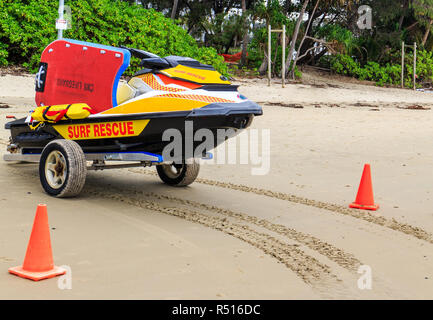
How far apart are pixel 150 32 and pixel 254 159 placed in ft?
45.4

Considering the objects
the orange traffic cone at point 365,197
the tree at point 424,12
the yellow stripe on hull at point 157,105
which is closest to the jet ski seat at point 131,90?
the yellow stripe on hull at point 157,105

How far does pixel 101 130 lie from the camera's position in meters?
7.29

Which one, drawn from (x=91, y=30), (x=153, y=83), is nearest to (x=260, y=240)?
(x=153, y=83)

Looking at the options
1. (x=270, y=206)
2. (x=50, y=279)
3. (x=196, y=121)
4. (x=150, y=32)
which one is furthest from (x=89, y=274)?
(x=150, y=32)

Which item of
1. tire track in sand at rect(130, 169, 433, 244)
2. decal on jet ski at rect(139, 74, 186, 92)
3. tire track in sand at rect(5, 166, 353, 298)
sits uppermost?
decal on jet ski at rect(139, 74, 186, 92)

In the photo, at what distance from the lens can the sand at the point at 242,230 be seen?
4.54 meters

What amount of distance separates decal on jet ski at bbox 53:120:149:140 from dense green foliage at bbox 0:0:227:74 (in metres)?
13.1

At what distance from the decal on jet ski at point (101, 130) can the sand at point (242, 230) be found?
2.38 feet

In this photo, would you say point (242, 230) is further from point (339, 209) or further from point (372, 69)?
point (372, 69)

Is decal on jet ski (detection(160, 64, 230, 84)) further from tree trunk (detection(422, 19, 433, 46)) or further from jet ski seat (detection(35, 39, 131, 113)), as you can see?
tree trunk (detection(422, 19, 433, 46))

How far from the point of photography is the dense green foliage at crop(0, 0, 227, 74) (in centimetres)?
1994

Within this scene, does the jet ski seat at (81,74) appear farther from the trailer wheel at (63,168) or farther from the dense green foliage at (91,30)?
the dense green foliage at (91,30)

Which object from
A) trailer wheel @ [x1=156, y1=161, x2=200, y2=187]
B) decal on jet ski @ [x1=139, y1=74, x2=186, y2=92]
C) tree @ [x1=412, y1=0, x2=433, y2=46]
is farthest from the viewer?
tree @ [x1=412, y1=0, x2=433, y2=46]

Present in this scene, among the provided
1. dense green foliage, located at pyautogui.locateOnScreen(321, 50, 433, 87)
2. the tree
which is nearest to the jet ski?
dense green foliage, located at pyautogui.locateOnScreen(321, 50, 433, 87)
